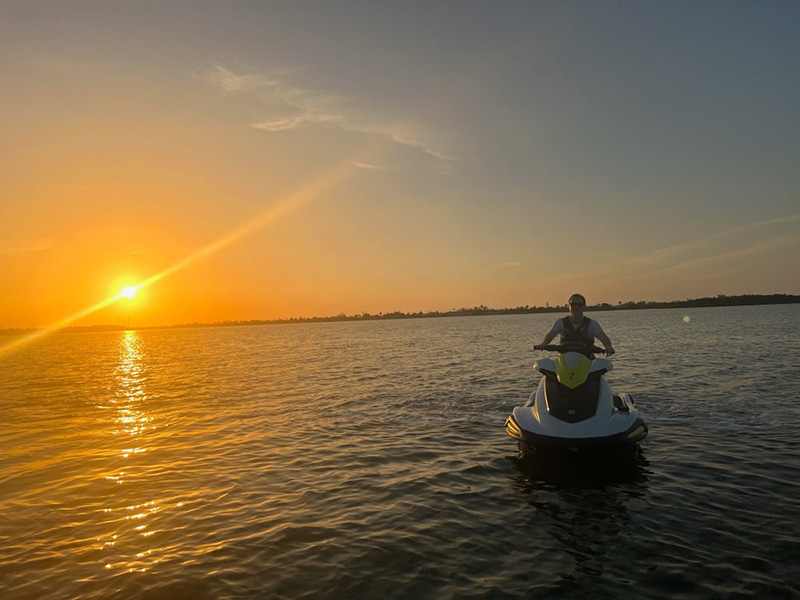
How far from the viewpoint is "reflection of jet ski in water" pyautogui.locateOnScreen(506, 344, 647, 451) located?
30.8ft

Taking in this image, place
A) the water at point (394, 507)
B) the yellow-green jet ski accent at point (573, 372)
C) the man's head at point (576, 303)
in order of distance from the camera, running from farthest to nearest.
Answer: the man's head at point (576, 303)
the yellow-green jet ski accent at point (573, 372)
the water at point (394, 507)

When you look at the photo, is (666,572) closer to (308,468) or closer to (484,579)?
(484,579)

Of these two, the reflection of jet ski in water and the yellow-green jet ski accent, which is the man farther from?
the yellow-green jet ski accent

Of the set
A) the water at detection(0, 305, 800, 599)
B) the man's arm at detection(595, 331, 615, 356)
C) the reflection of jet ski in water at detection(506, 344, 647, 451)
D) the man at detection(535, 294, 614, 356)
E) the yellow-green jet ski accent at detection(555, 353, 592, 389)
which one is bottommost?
the water at detection(0, 305, 800, 599)

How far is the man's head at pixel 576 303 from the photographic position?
11.1 meters

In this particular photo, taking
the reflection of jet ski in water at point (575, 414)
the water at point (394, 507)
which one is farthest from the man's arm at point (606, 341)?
the water at point (394, 507)

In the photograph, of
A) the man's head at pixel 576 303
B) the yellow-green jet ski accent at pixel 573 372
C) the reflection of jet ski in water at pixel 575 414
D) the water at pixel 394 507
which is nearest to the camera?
the water at pixel 394 507

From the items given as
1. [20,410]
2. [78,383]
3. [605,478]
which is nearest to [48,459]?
[20,410]

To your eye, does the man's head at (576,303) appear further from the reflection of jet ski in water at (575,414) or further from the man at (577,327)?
the reflection of jet ski in water at (575,414)

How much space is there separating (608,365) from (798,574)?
4919 millimetres

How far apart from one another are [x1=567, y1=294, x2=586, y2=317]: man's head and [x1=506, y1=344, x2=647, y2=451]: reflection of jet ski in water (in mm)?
860

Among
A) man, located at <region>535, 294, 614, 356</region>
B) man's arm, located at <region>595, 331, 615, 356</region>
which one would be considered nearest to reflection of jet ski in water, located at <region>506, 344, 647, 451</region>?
man, located at <region>535, 294, 614, 356</region>

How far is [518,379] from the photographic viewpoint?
79.0 feet

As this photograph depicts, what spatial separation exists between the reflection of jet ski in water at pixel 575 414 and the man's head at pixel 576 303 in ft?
2.82
